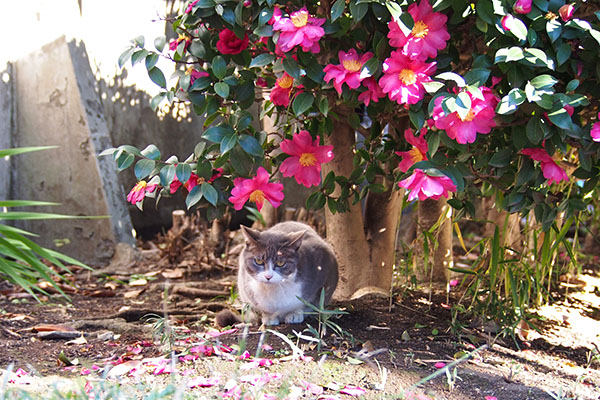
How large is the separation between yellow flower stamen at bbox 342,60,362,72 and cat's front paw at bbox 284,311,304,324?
1.26m

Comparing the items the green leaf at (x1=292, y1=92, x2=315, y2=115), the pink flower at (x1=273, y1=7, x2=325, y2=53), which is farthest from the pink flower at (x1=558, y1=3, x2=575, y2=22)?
the green leaf at (x1=292, y1=92, x2=315, y2=115)

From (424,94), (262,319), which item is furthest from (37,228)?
(424,94)

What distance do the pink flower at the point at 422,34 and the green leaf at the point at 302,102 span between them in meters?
0.33

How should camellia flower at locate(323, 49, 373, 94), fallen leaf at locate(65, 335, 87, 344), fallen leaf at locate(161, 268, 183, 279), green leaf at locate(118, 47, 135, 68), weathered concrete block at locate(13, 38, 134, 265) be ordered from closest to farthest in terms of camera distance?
camellia flower at locate(323, 49, 373, 94)
green leaf at locate(118, 47, 135, 68)
fallen leaf at locate(65, 335, 87, 344)
fallen leaf at locate(161, 268, 183, 279)
weathered concrete block at locate(13, 38, 134, 265)

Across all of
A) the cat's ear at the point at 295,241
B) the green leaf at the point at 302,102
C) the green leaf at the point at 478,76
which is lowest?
the cat's ear at the point at 295,241

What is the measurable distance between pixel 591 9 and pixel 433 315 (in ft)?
4.83

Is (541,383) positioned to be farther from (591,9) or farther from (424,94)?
(591,9)

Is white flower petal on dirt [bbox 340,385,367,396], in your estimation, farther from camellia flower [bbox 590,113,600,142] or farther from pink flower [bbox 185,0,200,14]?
pink flower [bbox 185,0,200,14]

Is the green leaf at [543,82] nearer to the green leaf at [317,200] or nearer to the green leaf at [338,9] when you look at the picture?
the green leaf at [338,9]

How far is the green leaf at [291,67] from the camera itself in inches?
76.1

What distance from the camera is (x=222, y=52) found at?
6.85 ft

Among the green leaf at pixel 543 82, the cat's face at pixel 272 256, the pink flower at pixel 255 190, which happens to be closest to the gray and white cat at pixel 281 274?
the cat's face at pixel 272 256

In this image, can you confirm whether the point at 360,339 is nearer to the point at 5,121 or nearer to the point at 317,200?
the point at 317,200

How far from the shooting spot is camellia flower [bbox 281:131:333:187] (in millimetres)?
2219
